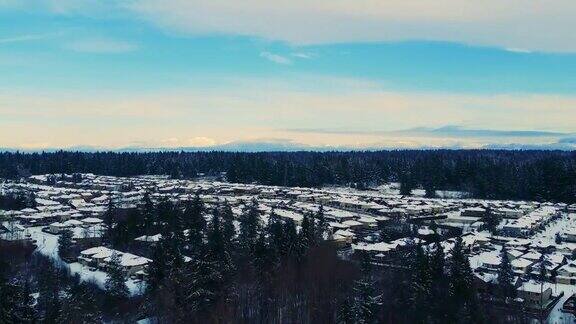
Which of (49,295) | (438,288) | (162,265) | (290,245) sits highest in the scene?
(290,245)

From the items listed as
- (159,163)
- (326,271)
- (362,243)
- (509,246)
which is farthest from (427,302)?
(159,163)

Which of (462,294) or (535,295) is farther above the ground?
(462,294)

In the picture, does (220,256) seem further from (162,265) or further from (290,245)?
(290,245)

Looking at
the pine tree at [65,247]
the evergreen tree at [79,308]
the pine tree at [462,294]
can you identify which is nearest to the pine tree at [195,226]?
the evergreen tree at [79,308]

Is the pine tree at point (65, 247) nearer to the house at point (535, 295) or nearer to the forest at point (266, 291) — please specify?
the forest at point (266, 291)

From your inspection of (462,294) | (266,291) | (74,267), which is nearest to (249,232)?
(266,291)

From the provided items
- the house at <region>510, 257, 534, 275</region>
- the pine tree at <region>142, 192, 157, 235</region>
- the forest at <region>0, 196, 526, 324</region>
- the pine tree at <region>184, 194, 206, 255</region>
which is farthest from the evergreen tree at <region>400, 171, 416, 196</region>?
the forest at <region>0, 196, 526, 324</region>

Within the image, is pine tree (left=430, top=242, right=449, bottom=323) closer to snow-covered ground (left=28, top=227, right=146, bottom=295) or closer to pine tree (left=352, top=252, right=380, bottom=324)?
pine tree (left=352, top=252, right=380, bottom=324)
